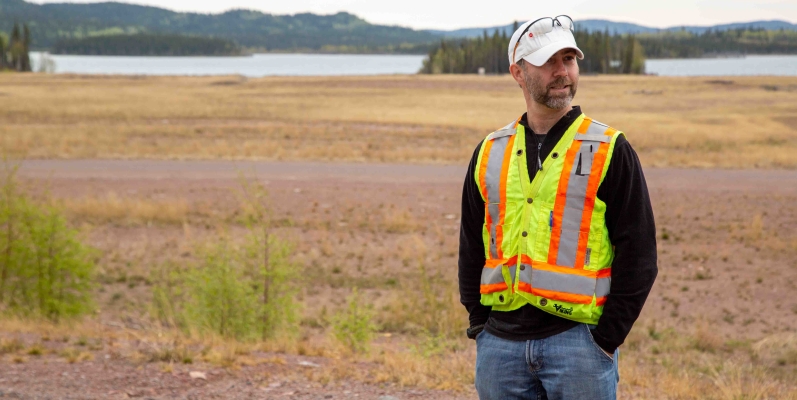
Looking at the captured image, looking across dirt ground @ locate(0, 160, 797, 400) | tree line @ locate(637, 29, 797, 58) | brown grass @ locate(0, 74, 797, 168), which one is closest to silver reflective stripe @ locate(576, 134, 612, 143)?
dirt ground @ locate(0, 160, 797, 400)

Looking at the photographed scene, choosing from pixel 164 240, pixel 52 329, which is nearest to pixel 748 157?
pixel 164 240

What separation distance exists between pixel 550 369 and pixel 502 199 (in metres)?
0.63

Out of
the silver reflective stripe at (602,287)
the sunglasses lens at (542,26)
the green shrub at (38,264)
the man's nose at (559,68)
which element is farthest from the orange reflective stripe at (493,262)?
the green shrub at (38,264)

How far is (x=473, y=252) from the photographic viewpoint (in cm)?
307

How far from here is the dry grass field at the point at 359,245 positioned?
6.17 meters

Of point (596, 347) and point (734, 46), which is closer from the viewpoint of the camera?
point (596, 347)

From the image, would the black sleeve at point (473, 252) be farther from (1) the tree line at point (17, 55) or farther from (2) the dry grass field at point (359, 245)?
(1) the tree line at point (17, 55)

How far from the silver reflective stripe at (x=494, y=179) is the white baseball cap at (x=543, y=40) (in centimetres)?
33

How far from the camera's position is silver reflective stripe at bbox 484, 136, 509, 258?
9.55 feet

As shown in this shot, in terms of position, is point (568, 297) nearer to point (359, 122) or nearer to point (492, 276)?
point (492, 276)

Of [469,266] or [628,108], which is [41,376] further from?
[628,108]

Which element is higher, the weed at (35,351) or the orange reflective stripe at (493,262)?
the orange reflective stripe at (493,262)

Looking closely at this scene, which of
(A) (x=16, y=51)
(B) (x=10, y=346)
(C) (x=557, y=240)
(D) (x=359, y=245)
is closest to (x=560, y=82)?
(C) (x=557, y=240)

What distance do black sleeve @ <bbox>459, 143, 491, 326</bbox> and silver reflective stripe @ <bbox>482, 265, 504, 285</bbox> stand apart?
Result: 89 mm
